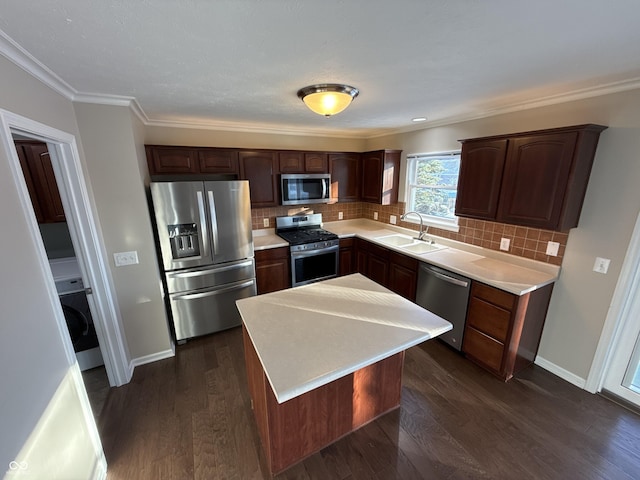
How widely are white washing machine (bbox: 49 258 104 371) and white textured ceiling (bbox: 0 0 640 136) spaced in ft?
5.05

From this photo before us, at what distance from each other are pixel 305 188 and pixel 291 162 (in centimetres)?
40

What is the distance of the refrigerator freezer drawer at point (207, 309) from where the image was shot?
274cm

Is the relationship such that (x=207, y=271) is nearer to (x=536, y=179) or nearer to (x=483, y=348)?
(x=483, y=348)

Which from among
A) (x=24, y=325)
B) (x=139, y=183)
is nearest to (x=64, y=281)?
(x=139, y=183)

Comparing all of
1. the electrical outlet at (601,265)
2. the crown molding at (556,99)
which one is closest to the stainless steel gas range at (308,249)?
the crown molding at (556,99)

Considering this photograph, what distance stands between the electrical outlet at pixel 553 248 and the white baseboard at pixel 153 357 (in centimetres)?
373

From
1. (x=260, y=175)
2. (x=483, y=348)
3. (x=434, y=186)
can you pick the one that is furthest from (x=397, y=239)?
(x=260, y=175)

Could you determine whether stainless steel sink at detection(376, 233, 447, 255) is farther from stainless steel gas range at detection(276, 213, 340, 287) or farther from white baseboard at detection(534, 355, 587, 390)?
white baseboard at detection(534, 355, 587, 390)

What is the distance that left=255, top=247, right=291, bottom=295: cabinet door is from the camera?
3.30 m

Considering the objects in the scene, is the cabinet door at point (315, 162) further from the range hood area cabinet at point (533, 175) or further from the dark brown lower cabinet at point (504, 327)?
the dark brown lower cabinet at point (504, 327)

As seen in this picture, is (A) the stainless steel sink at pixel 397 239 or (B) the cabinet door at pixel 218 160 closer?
(B) the cabinet door at pixel 218 160

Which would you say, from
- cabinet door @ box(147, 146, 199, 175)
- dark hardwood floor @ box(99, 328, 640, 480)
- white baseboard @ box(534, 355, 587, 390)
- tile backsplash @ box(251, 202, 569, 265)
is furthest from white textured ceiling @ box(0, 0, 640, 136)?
dark hardwood floor @ box(99, 328, 640, 480)

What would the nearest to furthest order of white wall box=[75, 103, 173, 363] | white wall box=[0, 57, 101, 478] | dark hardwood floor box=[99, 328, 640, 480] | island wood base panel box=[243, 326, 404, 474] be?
white wall box=[0, 57, 101, 478]
island wood base panel box=[243, 326, 404, 474]
dark hardwood floor box=[99, 328, 640, 480]
white wall box=[75, 103, 173, 363]

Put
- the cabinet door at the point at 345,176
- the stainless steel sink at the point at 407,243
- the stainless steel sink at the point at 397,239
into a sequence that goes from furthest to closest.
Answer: the cabinet door at the point at 345,176, the stainless steel sink at the point at 397,239, the stainless steel sink at the point at 407,243
